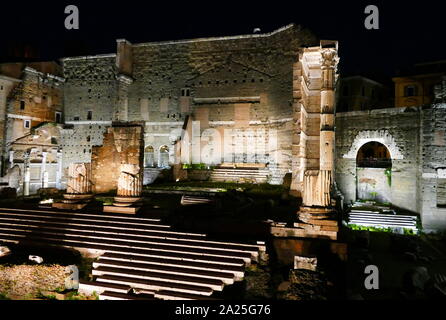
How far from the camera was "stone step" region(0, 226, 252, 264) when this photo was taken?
6848 millimetres

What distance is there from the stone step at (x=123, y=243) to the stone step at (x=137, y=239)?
0.08 ft

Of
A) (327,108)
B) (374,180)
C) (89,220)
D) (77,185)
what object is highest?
(327,108)

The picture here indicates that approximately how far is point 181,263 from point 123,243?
6.57 feet

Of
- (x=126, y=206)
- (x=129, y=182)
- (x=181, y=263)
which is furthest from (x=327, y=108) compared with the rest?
(x=126, y=206)

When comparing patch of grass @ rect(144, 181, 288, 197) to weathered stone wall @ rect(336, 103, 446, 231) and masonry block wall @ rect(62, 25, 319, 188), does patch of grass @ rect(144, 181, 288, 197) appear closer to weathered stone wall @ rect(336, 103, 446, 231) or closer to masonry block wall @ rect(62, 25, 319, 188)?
masonry block wall @ rect(62, 25, 319, 188)

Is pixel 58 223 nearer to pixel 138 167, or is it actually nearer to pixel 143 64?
pixel 138 167

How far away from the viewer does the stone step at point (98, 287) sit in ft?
19.8

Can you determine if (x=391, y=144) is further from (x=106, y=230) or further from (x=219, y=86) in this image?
(x=106, y=230)

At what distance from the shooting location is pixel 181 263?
666 cm

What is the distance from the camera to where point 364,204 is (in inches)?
734

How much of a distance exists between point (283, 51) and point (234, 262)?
19456 mm

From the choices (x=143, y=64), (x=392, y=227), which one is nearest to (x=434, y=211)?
(x=392, y=227)

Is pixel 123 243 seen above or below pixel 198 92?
below
